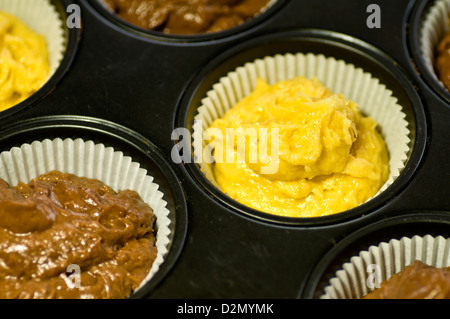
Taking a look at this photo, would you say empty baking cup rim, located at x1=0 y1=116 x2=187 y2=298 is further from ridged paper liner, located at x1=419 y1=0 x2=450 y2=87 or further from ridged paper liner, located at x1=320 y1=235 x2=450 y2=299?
ridged paper liner, located at x1=419 y1=0 x2=450 y2=87

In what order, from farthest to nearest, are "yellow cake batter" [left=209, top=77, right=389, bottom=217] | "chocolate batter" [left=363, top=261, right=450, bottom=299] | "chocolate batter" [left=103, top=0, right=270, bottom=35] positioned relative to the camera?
"chocolate batter" [left=103, top=0, right=270, bottom=35]
"yellow cake batter" [left=209, top=77, right=389, bottom=217]
"chocolate batter" [left=363, top=261, right=450, bottom=299]

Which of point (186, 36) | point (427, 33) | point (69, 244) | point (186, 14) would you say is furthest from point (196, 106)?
point (427, 33)

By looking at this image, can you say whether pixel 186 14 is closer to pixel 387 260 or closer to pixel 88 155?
pixel 88 155

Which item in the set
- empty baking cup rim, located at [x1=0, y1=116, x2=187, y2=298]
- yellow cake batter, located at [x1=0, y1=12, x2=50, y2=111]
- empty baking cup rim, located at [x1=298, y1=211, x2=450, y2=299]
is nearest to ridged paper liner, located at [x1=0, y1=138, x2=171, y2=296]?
empty baking cup rim, located at [x1=0, y1=116, x2=187, y2=298]

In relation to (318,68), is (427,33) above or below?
above

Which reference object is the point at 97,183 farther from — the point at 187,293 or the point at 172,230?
the point at 187,293

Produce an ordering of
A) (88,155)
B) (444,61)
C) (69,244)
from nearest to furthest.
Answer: (69,244) → (88,155) → (444,61)
